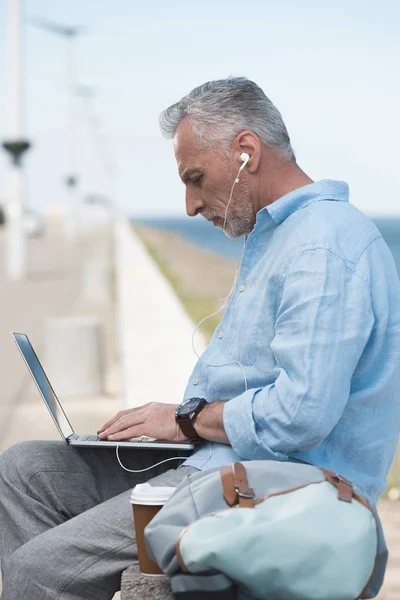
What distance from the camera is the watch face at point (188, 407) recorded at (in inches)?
116

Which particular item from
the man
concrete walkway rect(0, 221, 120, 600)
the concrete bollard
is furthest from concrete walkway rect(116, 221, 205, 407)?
the man

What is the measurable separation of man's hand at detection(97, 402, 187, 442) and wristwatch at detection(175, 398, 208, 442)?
6 centimetres

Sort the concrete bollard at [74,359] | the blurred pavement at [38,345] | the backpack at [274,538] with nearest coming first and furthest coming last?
1. the backpack at [274,538]
2. the blurred pavement at [38,345]
3. the concrete bollard at [74,359]

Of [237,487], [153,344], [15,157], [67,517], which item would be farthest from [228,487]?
[15,157]

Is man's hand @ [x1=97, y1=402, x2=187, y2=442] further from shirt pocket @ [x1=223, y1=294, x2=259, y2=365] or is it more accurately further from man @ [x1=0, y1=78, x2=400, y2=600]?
shirt pocket @ [x1=223, y1=294, x2=259, y2=365]

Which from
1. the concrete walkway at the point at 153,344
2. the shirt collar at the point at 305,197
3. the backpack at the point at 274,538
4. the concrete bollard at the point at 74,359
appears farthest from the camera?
the concrete bollard at the point at 74,359

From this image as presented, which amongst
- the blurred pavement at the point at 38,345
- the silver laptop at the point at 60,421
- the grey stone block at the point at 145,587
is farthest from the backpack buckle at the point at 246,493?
the blurred pavement at the point at 38,345

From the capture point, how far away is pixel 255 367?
9.36ft

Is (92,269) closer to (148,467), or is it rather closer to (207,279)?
(207,279)

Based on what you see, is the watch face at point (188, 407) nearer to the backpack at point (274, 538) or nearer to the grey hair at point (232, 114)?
the backpack at point (274, 538)

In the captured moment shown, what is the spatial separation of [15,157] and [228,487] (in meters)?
22.2

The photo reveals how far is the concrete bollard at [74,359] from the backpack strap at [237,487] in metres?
6.83

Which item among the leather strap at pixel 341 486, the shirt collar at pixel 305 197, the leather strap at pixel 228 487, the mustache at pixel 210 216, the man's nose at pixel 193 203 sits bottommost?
the leather strap at pixel 228 487

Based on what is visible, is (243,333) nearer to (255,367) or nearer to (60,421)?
(255,367)
